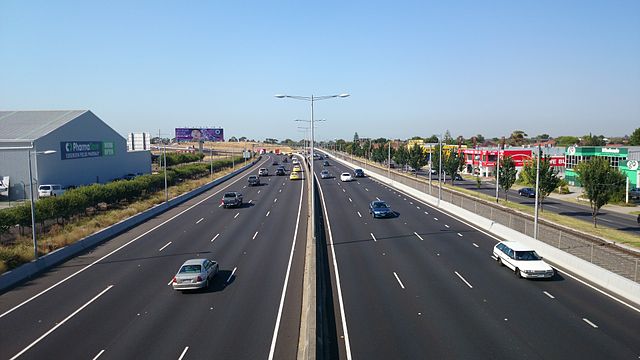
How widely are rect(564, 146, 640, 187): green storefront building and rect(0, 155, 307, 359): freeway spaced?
44388 mm

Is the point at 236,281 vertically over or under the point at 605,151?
under

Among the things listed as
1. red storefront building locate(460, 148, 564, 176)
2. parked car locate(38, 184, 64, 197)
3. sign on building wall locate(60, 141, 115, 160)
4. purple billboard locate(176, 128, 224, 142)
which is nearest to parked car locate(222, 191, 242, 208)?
parked car locate(38, 184, 64, 197)

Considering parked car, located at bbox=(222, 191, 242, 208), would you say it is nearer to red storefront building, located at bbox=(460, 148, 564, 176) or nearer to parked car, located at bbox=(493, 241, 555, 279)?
parked car, located at bbox=(493, 241, 555, 279)

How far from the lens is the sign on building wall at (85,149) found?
59219mm

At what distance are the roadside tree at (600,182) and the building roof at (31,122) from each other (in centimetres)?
5575

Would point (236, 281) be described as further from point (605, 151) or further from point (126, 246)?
point (605, 151)

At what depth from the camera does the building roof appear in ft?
189

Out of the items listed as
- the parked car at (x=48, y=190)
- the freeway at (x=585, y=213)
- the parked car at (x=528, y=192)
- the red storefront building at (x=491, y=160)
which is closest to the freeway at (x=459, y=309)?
the freeway at (x=585, y=213)

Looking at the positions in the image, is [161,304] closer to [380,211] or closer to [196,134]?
[380,211]

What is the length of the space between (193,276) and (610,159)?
2532 inches

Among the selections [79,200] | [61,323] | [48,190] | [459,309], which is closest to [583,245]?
[459,309]

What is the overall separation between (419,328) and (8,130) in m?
61.5

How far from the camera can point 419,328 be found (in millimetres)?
15836

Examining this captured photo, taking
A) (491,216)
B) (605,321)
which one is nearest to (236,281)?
(605,321)
